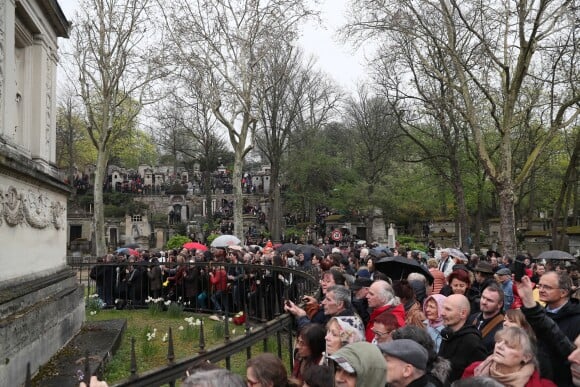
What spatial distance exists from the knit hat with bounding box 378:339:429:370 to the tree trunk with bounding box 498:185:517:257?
Result: 50.2 feet

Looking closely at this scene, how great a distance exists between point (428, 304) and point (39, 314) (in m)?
5.06

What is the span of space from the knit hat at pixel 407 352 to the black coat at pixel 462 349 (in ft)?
3.42

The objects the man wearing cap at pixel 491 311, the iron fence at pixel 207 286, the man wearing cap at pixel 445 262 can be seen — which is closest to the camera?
the man wearing cap at pixel 491 311

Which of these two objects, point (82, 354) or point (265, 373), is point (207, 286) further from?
point (265, 373)

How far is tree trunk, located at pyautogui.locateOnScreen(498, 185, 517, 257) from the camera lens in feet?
56.4

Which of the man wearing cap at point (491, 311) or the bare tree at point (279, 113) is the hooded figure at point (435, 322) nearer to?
the man wearing cap at point (491, 311)

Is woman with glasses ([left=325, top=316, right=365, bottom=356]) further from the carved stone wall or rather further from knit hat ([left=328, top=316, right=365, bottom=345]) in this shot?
the carved stone wall

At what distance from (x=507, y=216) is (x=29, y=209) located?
49.3 feet

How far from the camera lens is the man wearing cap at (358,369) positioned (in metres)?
2.86

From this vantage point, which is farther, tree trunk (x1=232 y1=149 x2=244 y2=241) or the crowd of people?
tree trunk (x1=232 y1=149 x2=244 y2=241)

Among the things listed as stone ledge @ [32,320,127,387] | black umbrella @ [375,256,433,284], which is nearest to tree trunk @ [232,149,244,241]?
stone ledge @ [32,320,127,387]

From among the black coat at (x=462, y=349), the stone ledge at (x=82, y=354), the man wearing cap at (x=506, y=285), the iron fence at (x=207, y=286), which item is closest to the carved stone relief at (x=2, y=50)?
the stone ledge at (x=82, y=354)

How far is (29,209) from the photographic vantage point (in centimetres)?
717

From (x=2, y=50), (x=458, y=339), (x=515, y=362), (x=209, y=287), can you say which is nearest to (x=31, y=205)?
(x=2, y=50)
